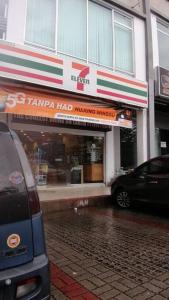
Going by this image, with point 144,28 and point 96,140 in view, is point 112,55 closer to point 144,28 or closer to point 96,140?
point 144,28

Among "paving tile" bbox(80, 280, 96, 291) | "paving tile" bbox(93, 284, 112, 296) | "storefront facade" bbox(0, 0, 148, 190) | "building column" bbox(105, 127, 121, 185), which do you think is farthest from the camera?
"building column" bbox(105, 127, 121, 185)

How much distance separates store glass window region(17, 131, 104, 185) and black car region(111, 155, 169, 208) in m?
2.46

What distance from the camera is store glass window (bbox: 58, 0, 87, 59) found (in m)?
9.80

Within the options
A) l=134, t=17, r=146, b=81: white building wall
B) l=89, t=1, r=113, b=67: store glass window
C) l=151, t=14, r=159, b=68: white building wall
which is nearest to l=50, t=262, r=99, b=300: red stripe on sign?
l=89, t=1, r=113, b=67: store glass window

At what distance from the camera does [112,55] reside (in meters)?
11.0

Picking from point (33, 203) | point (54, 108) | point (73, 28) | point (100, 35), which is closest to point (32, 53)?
point (54, 108)

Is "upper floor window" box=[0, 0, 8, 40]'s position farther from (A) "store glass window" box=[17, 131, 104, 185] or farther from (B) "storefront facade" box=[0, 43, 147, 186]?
(A) "store glass window" box=[17, 131, 104, 185]

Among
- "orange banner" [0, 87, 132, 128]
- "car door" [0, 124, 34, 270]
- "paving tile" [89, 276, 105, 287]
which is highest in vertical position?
"orange banner" [0, 87, 132, 128]

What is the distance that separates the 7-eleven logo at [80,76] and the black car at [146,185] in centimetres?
310

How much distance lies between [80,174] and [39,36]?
519 centimetres

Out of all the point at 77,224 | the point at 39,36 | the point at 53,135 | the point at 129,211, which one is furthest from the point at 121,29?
the point at 77,224

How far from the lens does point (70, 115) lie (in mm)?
8930

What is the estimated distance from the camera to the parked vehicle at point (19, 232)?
2365mm

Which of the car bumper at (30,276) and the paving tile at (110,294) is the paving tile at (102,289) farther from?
the car bumper at (30,276)
